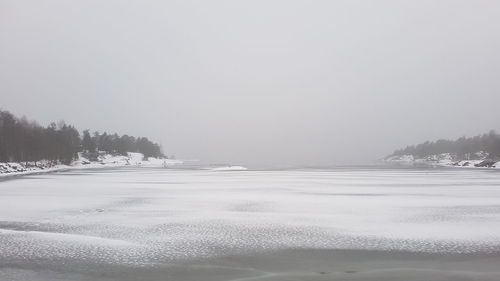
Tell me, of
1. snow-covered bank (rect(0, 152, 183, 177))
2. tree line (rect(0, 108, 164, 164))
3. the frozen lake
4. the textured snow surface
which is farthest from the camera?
tree line (rect(0, 108, 164, 164))

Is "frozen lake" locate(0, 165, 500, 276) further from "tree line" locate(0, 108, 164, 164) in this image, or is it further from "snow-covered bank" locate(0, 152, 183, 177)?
"tree line" locate(0, 108, 164, 164)

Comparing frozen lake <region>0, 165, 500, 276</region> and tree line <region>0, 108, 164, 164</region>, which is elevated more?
tree line <region>0, 108, 164, 164</region>

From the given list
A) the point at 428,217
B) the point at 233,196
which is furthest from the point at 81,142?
the point at 428,217

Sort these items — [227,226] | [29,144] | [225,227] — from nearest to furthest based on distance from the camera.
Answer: [225,227]
[227,226]
[29,144]

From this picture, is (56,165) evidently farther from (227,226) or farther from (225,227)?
(225,227)

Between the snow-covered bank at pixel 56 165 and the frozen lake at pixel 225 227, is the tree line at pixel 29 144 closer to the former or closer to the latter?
the snow-covered bank at pixel 56 165

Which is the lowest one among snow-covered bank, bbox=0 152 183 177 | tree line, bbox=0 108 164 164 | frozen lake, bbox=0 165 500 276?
frozen lake, bbox=0 165 500 276

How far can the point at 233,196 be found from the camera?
106ft

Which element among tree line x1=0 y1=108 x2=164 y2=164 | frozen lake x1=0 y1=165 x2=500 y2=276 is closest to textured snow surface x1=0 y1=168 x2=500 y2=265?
frozen lake x1=0 y1=165 x2=500 y2=276

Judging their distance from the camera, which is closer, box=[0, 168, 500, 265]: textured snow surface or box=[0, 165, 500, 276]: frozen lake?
box=[0, 165, 500, 276]: frozen lake

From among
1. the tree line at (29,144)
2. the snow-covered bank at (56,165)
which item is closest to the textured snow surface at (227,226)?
the snow-covered bank at (56,165)

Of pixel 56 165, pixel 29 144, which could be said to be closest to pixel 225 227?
pixel 29 144

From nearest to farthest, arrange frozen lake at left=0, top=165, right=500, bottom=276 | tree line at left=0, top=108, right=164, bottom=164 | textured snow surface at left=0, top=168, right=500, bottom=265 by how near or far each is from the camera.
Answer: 1. frozen lake at left=0, top=165, right=500, bottom=276
2. textured snow surface at left=0, top=168, right=500, bottom=265
3. tree line at left=0, top=108, right=164, bottom=164

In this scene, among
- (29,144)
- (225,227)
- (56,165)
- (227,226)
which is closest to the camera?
(225,227)
